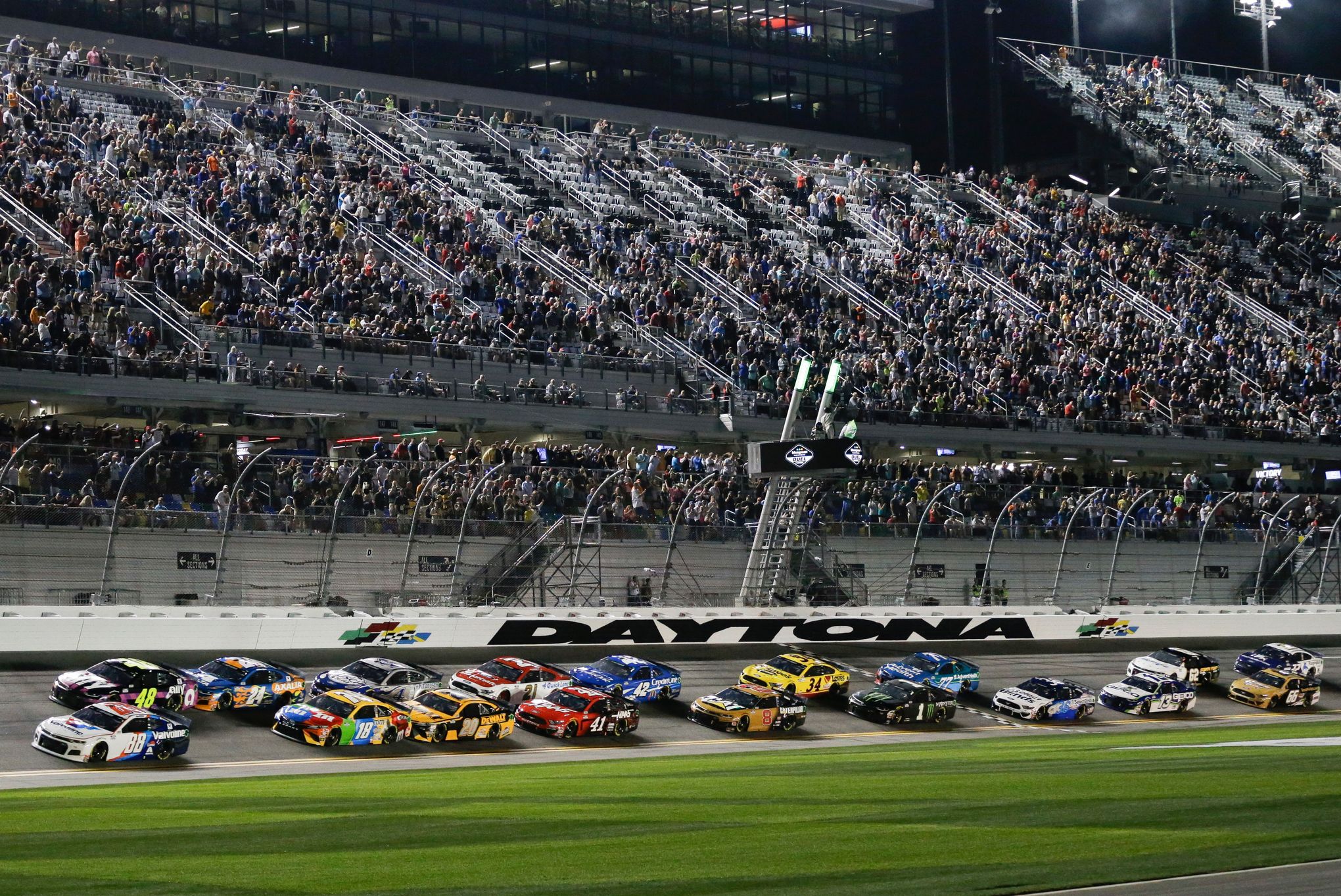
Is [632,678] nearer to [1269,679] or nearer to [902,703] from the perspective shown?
[902,703]

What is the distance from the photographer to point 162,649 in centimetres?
2928

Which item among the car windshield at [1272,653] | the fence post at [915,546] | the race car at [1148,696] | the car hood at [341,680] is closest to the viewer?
the car hood at [341,680]

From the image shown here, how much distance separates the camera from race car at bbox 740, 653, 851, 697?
32.5 metres

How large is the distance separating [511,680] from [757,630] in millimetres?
7196

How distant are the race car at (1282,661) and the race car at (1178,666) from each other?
2.33 feet

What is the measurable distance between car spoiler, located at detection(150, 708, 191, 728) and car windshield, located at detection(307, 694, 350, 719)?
1932 millimetres

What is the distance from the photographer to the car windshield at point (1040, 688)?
3406 cm

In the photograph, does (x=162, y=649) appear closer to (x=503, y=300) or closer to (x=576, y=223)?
(x=503, y=300)

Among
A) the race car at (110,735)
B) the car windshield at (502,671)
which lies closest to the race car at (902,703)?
the car windshield at (502,671)

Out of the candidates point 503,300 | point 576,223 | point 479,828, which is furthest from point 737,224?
point 479,828

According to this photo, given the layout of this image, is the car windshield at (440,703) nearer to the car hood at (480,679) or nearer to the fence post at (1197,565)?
the car hood at (480,679)

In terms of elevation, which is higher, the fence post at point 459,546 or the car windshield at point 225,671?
the fence post at point 459,546

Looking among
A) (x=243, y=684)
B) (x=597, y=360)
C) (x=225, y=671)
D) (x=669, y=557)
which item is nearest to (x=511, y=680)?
(x=243, y=684)

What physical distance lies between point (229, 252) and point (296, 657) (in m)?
17.2
